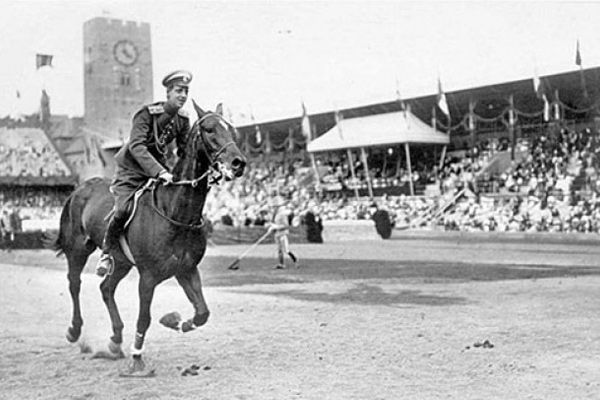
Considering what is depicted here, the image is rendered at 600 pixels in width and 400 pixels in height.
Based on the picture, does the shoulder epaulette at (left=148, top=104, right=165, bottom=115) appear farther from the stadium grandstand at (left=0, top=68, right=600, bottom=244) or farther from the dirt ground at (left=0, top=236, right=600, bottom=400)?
the stadium grandstand at (left=0, top=68, right=600, bottom=244)

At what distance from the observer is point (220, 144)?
Result: 22.5 feet

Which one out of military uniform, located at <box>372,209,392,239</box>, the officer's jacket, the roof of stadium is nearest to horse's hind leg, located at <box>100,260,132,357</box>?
the officer's jacket

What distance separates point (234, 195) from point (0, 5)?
3854 cm

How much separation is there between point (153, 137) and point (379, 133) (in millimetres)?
34922

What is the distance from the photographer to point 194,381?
663 centimetres

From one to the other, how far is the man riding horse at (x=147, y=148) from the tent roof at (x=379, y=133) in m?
32.8

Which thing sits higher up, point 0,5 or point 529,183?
point 0,5

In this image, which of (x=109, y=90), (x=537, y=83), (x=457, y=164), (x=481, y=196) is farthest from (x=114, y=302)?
(x=109, y=90)

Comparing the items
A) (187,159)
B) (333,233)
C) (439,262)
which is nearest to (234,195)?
(333,233)

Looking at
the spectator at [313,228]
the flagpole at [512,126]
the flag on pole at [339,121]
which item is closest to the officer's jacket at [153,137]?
the spectator at [313,228]

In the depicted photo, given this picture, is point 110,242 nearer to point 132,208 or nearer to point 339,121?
point 132,208

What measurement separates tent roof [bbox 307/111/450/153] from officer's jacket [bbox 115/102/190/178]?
3277 centimetres

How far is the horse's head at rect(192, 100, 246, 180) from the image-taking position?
21.9 feet

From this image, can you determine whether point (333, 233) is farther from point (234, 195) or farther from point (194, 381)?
point (194, 381)
